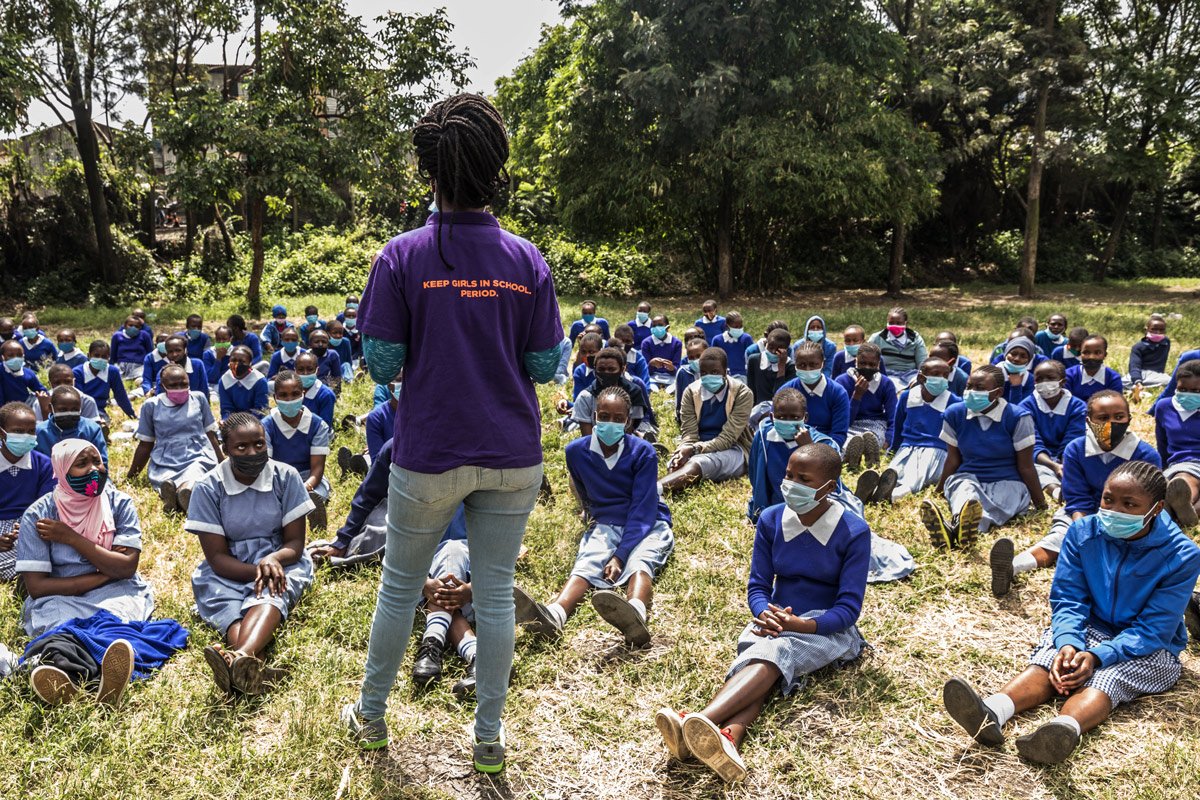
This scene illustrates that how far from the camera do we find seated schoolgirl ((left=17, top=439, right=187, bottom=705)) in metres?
3.98

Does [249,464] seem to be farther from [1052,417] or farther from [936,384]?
[1052,417]

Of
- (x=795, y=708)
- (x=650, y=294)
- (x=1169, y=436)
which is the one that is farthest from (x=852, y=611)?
(x=650, y=294)

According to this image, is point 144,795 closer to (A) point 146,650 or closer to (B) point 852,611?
(A) point 146,650

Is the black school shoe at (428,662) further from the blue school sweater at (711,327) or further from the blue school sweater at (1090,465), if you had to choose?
the blue school sweater at (711,327)

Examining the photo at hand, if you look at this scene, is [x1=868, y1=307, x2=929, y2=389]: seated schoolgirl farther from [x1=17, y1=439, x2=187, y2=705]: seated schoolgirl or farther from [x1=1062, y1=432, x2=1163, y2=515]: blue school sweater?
[x1=17, y1=439, x2=187, y2=705]: seated schoolgirl

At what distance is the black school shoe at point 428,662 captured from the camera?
385 centimetres

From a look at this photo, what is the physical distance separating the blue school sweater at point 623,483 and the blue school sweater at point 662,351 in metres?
5.68

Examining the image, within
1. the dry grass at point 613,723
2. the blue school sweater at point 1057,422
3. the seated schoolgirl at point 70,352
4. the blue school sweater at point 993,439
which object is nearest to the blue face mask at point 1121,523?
the dry grass at point 613,723

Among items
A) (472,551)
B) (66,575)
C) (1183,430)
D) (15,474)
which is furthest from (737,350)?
(472,551)

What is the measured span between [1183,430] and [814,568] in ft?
12.1

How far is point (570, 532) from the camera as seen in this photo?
18.7 ft

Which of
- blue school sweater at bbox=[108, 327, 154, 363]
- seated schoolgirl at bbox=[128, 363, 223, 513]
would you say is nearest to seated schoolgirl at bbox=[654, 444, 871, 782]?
seated schoolgirl at bbox=[128, 363, 223, 513]

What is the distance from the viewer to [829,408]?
6.63 metres

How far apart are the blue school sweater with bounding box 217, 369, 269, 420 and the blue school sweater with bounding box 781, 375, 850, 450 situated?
15.8 feet
